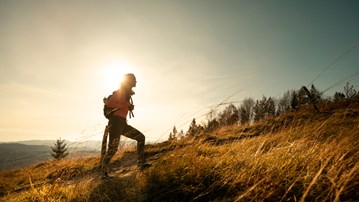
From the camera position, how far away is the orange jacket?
5492 millimetres

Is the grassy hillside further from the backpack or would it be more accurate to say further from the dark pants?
the backpack

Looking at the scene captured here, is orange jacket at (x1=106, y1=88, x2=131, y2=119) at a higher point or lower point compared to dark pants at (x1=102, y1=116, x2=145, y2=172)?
higher

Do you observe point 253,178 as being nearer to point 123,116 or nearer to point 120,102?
point 123,116

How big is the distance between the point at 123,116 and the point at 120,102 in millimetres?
333

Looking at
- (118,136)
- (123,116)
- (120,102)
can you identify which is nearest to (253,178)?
(118,136)

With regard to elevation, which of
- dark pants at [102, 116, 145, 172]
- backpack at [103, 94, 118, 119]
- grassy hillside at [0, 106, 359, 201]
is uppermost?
backpack at [103, 94, 118, 119]

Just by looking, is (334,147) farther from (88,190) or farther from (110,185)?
(88,190)

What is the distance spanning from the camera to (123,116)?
553cm

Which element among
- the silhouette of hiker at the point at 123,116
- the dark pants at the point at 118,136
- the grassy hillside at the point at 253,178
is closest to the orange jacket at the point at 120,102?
the silhouette of hiker at the point at 123,116

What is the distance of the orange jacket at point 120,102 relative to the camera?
18.0 ft

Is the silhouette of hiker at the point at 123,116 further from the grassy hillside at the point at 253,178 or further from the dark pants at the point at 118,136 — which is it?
the grassy hillside at the point at 253,178

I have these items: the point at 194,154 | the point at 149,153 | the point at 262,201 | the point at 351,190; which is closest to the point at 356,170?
the point at 351,190

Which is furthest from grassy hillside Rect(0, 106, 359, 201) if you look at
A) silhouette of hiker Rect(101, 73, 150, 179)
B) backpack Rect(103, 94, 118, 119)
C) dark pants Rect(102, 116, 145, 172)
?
backpack Rect(103, 94, 118, 119)

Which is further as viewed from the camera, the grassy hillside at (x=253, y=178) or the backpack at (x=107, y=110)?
the backpack at (x=107, y=110)
